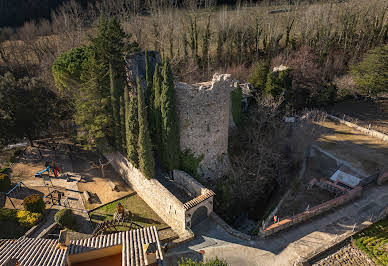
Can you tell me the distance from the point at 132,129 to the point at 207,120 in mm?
6326

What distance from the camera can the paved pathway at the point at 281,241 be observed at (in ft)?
57.5

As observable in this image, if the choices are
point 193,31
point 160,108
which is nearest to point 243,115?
point 160,108

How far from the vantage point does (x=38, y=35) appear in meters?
48.3

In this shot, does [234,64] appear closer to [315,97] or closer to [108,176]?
[315,97]

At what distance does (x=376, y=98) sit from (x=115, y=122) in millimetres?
37564

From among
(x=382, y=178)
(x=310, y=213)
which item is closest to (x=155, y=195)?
(x=310, y=213)

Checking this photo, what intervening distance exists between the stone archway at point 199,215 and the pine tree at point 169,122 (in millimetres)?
4732

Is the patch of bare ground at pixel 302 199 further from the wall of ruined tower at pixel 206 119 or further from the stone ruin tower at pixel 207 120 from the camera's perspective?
the wall of ruined tower at pixel 206 119

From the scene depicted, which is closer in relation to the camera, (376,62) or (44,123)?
(44,123)

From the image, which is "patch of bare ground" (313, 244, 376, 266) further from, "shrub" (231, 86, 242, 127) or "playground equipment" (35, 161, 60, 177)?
"playground equipment" (35, 161, 60, 177)

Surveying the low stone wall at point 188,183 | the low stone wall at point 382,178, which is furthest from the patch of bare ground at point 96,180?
the low stone wall at point 382,178

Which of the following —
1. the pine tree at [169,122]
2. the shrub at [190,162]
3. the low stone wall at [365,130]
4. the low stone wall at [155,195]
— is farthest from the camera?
the low stone wall at [365,130]

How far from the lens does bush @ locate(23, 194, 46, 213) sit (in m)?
21.4

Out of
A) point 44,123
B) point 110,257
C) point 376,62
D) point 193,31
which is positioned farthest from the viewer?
point 193,31
